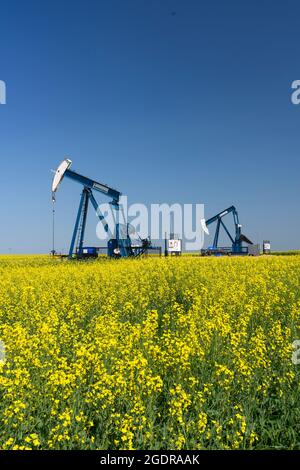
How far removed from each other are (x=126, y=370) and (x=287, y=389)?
7.09 ft

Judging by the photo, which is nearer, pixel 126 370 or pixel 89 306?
pixel 126 370

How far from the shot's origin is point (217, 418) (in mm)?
4051

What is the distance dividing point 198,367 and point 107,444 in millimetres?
1750

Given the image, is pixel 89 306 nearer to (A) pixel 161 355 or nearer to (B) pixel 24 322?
(B) pixel 24 322

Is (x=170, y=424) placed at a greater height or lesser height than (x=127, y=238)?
lesser

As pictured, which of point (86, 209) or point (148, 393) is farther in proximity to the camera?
point (86, 209)

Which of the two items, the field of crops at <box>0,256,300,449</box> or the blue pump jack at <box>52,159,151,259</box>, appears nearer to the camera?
the field of crops at <box>0,256,300,449</box>

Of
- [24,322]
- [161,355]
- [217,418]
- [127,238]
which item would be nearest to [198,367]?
[161,355]

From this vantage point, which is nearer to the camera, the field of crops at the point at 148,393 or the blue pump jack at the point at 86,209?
the field of crops at the point at 148,393

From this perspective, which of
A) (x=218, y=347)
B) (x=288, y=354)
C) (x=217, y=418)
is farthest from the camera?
(x=218, y=347)
